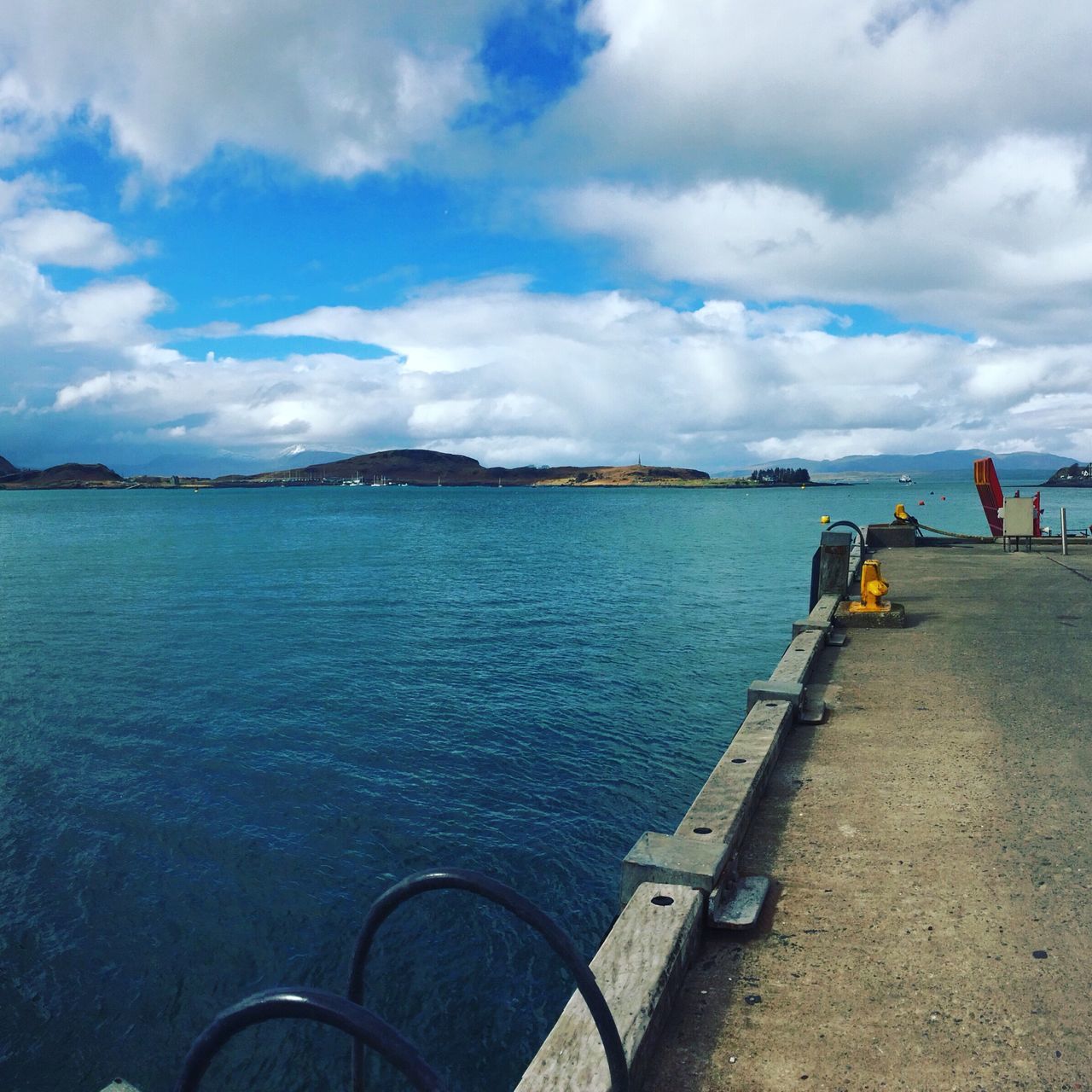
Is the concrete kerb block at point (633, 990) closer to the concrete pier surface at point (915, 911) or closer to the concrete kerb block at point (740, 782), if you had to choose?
the concrete pier surface at point (915, 911)

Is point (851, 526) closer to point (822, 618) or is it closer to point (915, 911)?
point (822, 618)

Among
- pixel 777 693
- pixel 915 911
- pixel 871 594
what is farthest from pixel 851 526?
pixel 915 911

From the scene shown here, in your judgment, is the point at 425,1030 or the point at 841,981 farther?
the point at 425,1030

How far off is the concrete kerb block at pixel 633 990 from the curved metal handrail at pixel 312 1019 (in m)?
1.42

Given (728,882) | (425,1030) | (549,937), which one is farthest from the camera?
(425,1030)

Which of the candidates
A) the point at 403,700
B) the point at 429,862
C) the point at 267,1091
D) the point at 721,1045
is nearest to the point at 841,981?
the point at 721,1045

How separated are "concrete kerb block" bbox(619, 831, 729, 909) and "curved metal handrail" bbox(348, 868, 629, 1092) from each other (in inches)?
57.4

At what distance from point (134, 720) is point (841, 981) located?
14198 millimetres

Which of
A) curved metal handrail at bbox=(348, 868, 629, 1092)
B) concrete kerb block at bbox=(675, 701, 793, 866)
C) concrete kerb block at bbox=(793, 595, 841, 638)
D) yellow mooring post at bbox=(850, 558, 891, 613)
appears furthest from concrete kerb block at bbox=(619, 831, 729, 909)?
yellow mooring post at bbox=(850, 558, 891, 613)

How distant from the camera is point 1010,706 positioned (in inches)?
320

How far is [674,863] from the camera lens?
4586mm

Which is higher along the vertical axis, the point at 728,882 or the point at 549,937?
the point at 549,937

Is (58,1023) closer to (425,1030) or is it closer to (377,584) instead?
(425,1030)

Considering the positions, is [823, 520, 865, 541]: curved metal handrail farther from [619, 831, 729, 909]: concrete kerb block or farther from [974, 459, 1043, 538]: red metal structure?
[619, 831, 729, 909]: concrete kerb block
